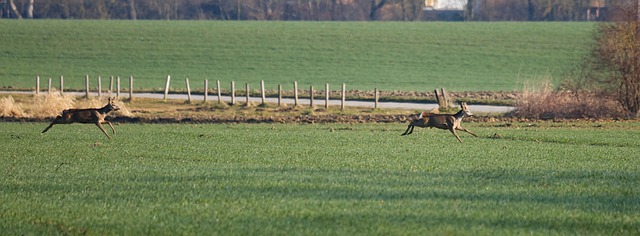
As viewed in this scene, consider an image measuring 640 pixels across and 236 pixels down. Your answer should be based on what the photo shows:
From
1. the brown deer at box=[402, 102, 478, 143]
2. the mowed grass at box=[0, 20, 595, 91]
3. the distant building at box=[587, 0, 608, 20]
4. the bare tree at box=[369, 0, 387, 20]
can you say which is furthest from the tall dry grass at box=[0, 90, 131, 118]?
the distant building at box=[587, 0, 608, 20]

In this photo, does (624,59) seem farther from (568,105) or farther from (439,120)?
(439,120)

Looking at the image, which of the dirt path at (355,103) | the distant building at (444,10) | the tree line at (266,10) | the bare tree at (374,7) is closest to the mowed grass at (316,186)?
the dirt path at (355,103)

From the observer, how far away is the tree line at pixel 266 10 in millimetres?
114125

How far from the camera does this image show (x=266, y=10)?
391 feet

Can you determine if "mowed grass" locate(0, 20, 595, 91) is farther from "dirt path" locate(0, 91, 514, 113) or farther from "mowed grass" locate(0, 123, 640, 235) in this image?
"mowed grass" locate(0, 123, 640, 235)

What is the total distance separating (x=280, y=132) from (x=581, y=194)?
1544cm

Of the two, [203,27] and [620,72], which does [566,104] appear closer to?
[620,72]

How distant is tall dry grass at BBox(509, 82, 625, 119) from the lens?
3622cm

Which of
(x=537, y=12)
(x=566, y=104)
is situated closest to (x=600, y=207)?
(x=566, y=104)

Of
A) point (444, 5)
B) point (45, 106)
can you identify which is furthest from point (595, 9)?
point (45, 106)

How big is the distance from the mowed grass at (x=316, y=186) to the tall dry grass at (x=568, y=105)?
37.5 feet

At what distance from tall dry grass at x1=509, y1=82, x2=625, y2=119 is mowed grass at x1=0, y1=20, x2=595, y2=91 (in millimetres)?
20164

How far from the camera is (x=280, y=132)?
2848 centimetres

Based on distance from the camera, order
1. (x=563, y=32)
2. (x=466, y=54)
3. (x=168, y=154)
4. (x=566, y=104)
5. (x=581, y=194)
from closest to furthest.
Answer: (x=581, y=194), (x=168, y=154), (x=566, y=104), (x=466, y=54), (x=563, y=32)
